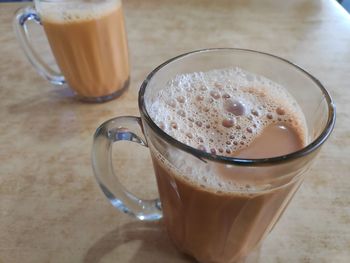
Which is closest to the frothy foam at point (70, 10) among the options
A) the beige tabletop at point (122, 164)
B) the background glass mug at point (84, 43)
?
the background glass mug at point (84, 43)

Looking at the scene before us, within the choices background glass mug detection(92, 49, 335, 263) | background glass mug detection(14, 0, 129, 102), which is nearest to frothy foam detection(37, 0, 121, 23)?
background glass mug detection(14, 0, 129, 102)

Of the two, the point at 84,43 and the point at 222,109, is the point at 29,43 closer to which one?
the point at 84,43

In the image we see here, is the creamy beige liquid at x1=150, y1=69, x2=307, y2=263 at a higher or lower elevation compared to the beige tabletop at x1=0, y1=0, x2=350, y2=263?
higher

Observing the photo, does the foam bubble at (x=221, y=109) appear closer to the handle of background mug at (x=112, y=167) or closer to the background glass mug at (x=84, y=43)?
the handle of background mug at (x=112, y=167)

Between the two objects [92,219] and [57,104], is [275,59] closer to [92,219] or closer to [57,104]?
[92,219]

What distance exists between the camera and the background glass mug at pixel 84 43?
797mm

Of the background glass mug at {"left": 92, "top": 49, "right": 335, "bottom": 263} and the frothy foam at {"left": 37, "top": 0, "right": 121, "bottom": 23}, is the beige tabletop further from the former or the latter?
the frothy foam at {"left": 37, "top": 0, "right": 121, "bottom": 23}

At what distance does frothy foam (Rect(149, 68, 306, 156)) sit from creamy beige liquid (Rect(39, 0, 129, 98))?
0.34 meters

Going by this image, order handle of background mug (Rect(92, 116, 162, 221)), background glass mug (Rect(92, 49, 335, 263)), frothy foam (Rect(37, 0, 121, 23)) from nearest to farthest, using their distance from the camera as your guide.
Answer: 1. background glass mug (Rect(92, 49, 335, 263))
2. handle of background mug (Rect(92, 116, 162, 221))
3. frothy foam (Rect(37, 0, 121, 23))

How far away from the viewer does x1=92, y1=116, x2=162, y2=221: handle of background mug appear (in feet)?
1.69

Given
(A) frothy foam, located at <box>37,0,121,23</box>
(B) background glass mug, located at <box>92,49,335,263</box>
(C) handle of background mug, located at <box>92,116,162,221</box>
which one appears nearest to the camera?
(B) background glass mug, located at <box>92,49,335,263</box>

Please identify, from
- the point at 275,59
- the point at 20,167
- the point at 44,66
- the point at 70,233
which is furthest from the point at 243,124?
the point at 44,66

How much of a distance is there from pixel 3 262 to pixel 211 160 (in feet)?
1.35

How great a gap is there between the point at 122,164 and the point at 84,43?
1.05 feet
